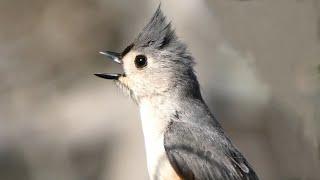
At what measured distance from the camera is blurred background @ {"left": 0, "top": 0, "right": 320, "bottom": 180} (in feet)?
19.2

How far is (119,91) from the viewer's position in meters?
5.45

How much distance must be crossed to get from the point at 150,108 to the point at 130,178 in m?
2.20

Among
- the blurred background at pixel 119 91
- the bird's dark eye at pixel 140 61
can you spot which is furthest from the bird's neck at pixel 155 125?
the blurred background at pixel 119 91

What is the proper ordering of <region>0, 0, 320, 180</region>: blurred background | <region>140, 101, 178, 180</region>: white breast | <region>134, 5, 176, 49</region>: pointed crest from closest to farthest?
1. <region>140, 101, 178, 180</region>: white breast
2. <region>134, 5, 176, 49</region>: pointed crest
3. <region>0, 0, 320, 180</region>: blurred background

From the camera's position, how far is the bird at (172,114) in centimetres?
382

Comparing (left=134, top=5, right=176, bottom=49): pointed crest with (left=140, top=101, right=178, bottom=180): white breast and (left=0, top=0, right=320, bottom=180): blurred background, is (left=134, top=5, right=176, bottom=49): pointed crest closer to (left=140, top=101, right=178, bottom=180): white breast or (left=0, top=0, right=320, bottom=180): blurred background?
(left=140, top=101, right=178, bottom=180): white breast

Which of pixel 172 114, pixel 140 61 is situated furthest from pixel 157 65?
pixel 172 114

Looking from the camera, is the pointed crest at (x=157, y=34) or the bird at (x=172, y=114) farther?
the pointed crest at (x=157, y=34)

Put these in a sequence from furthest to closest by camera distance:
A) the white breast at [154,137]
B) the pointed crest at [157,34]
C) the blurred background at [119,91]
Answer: the blurred background at [119,91] → the pointed crest at [157,34] → the white breast at [154,137]

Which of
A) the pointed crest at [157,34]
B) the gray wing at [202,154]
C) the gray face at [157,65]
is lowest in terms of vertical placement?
the gray wing at [202,154]

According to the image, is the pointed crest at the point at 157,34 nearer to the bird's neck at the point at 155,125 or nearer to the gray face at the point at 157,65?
the gray face at the point at 157,65

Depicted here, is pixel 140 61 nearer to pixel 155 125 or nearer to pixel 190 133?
pixel 155 125

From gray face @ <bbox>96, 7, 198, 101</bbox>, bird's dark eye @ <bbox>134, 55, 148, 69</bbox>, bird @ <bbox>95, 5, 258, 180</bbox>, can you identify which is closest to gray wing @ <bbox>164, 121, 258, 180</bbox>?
bird @ <bbox>95, 5, 258, 180</bbox>

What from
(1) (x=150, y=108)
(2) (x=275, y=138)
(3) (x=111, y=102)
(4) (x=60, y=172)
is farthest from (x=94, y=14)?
(1) (x=150, y=108)
